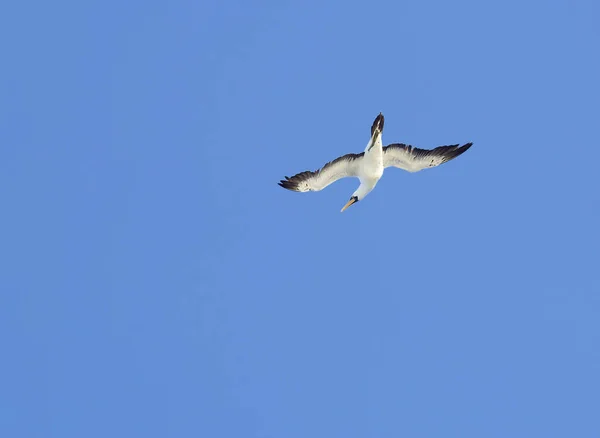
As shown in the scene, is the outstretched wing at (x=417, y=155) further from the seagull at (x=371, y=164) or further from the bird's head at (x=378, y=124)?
the bird's head at (x=378, y=124)

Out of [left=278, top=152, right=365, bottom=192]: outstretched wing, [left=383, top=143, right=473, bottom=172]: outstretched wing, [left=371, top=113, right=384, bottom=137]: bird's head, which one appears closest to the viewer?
[left=371, top=113, right=384, bottom=137]: bird's head

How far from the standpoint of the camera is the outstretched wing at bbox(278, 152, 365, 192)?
38.6m

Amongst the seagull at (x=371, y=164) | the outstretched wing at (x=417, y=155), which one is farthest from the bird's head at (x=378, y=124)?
the outstretched wing at (x=417, y=155)

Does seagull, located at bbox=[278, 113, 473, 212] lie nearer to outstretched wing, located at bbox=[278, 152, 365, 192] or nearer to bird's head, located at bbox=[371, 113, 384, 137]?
outstretched wing, located at bbox=[278, 152, 365, 192]

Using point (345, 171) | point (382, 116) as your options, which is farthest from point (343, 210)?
point (382, 116)

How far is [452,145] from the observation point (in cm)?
3791

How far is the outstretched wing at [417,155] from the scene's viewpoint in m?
38.0

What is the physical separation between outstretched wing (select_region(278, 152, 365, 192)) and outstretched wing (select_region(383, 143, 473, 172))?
1252mm

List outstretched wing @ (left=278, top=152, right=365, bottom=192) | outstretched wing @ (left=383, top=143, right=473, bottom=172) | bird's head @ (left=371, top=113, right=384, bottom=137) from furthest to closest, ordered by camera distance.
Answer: outstretched wing @ (left=278, top=152, right=365, bottom=192), outstretched wing @ (left=383, top=143, right=473, bottom=172), bird's head @ (left=371, top=113, right=384, bottom=137)

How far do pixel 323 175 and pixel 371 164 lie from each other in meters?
2.10

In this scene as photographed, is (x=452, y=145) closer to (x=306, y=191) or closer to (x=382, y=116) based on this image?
(x=382, y=116)

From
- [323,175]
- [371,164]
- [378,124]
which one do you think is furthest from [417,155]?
[323,175]

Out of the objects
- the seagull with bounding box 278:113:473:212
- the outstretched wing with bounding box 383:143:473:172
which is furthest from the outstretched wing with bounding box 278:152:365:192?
the outstretched wing with bounding box 383:143:473:172

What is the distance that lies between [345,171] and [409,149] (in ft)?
9.55
